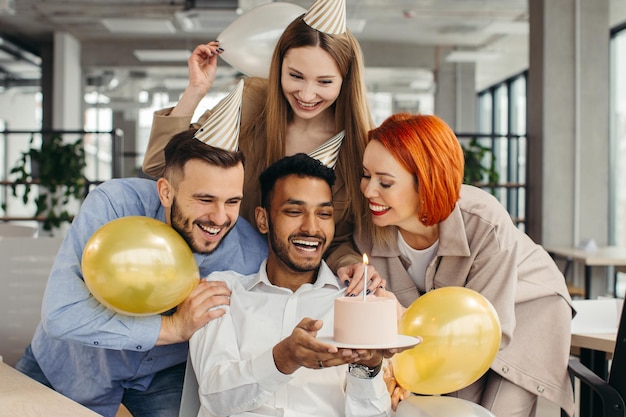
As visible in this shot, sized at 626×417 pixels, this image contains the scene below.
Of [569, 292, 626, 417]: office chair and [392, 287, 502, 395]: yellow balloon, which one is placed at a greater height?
[392, 287, 502, 395]: yellow balloon

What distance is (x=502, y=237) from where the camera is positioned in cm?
204

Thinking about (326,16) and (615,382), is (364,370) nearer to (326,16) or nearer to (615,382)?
(615,382)

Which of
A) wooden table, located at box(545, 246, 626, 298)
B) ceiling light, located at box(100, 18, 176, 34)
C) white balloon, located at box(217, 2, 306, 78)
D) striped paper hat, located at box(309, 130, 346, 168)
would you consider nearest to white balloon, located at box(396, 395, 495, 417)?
striped paper hat, located at box(309, 130, 346, 168)

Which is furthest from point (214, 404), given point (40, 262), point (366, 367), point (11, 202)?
point (11, 202)

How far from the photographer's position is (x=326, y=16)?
219 cm

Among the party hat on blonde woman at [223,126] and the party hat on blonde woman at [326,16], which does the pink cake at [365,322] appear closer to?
the party hat on blonde woman at [223,126]

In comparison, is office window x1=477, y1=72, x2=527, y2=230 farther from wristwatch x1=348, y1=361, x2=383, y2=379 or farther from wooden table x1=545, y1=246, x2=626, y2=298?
wristwatch x1=348, y1=361, x2=383, y2=379

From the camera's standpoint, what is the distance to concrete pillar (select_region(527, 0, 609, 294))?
6.57 meters

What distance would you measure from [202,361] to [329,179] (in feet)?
2.05

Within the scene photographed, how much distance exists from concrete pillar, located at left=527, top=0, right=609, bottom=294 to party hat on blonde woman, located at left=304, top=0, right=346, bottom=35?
4.86 m

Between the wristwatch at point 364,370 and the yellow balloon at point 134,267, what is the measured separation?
464 mm

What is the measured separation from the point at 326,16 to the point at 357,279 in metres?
0.87

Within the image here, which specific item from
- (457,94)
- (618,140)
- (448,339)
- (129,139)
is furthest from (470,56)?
(448,339)

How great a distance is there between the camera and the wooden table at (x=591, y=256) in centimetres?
547
